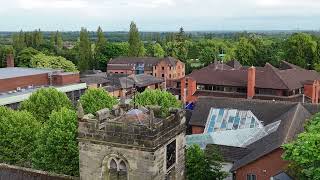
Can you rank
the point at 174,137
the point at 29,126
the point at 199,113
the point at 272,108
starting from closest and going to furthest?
the point at 174,137, the point at 29,126, the point at 272,108, the point at 199,113

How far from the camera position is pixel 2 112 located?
41531 millimetres

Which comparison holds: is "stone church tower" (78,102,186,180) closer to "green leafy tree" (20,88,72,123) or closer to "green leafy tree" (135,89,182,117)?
"green leafy tree" (135,89,182,117)

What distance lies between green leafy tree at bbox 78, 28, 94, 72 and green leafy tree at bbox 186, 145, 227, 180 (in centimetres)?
9560

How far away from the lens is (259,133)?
40.1 meters

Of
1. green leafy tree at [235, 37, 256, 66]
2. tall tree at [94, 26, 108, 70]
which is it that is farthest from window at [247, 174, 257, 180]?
tall tree at [94, 26, 108, 70]

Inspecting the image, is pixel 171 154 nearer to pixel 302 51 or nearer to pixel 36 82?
pixel 36 82

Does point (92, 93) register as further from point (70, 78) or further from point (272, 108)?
point (70, 78)

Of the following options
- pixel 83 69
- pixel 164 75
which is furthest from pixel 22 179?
pixel 83 69

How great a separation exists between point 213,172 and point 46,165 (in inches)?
550

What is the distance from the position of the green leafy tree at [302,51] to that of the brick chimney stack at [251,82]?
135 feet

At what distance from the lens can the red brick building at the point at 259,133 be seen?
33531 millimetres

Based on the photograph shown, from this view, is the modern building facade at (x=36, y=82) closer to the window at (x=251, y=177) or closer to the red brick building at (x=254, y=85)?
the red brick building at (x=254, y=85)

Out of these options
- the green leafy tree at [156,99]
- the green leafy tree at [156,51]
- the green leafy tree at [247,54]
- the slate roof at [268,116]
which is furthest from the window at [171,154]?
the green leafy tree at [156,51]

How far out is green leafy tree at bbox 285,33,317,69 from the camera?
97.7 metres
